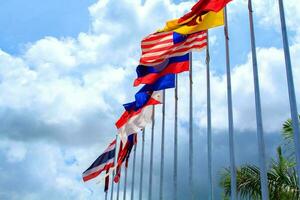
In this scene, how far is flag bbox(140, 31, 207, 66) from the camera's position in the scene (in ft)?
71.5

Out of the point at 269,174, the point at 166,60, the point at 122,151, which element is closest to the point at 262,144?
the point at 269,174

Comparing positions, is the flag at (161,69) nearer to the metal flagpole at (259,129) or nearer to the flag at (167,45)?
the flag at (167,45)

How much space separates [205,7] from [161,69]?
4.97 metres

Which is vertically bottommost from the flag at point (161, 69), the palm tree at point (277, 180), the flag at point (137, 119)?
the palm tree at point (277, 180)

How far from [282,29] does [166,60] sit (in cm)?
736

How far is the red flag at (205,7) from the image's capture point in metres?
18.3

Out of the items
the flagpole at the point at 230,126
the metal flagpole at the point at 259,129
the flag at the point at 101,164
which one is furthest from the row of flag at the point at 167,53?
the flag at the point at 101,164

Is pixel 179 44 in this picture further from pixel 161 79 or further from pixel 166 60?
pixel 161 79

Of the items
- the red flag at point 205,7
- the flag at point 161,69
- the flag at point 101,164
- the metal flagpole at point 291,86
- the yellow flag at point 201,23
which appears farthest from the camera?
the flag at point 101,164

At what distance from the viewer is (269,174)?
22.2 meters

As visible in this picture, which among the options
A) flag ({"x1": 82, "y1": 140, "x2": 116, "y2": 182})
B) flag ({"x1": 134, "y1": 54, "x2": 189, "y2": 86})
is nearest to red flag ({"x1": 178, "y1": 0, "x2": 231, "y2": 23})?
flag ({"x1": 134, "y1": 54, "x2": 189, "y2": 86})

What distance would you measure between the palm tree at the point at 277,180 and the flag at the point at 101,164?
1435cm

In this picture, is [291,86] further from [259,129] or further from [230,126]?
[230,126]

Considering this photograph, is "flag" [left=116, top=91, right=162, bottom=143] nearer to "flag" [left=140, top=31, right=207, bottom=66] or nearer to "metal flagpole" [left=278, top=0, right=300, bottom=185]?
"flag" [left=140, top=31, right=207, bottom=66]
